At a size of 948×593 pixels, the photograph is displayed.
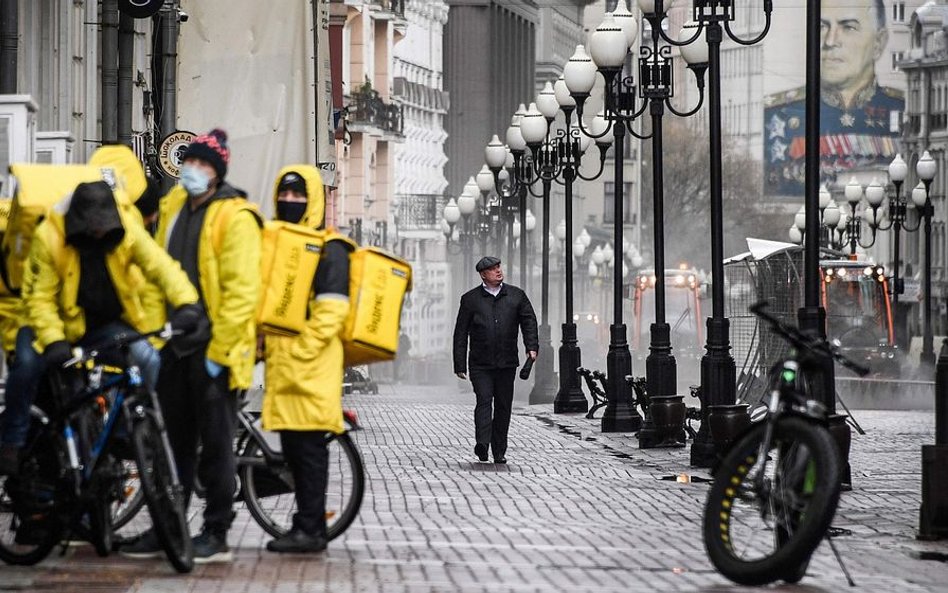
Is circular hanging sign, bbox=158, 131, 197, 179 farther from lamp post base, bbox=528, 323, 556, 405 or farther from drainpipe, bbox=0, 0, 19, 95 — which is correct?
lamp post base, bbox=528, 323, 556, 405

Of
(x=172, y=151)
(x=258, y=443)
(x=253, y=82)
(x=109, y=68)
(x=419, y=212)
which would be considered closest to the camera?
(x=258, y=443)

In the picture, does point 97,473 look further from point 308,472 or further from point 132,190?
point 132,190

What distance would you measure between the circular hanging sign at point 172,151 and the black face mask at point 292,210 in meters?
12.7

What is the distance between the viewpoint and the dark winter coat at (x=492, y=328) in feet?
67.6

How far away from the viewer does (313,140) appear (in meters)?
24.4

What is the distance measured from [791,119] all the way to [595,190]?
19788mm

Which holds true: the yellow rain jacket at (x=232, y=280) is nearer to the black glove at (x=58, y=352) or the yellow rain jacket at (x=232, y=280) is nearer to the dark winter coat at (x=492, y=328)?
the black glove at (x=58, y=352)

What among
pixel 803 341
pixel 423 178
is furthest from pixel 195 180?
pixel 423 178

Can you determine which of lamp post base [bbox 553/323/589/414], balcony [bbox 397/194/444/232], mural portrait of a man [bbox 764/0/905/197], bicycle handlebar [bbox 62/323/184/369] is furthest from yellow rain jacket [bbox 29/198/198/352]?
mural portrait of a man [bbox 764/0/905/197]

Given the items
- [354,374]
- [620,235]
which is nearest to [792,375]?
[620,235]

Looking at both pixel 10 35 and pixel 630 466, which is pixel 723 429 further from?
pixel 10 35

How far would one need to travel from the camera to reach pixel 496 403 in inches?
816

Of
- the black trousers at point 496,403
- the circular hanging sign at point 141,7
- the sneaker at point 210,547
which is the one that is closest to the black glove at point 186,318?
the sneaker at point 210,547

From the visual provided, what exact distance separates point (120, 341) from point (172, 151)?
13933mm
